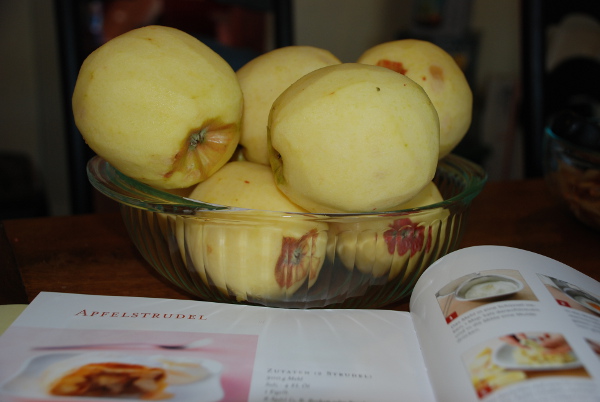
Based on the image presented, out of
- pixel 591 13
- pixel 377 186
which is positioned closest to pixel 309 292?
pixel 377 186

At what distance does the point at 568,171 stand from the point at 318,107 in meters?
0.38

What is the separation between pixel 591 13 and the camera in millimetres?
1129

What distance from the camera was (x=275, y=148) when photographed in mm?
486

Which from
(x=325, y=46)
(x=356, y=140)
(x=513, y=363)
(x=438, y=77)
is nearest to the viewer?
(x=513, y=363)

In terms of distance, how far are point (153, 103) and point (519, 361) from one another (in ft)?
1.08

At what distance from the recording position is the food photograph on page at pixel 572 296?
40cm

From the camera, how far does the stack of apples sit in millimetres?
452

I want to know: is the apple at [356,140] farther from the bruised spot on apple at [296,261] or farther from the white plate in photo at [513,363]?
the white plate in photo at [513,363]

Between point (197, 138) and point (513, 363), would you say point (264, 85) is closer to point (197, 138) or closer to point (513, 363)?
point (197, 138)

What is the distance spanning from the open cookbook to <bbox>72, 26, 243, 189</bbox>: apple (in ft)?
0.39

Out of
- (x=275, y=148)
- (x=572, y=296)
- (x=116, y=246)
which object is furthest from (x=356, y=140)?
(x=116, y=246)

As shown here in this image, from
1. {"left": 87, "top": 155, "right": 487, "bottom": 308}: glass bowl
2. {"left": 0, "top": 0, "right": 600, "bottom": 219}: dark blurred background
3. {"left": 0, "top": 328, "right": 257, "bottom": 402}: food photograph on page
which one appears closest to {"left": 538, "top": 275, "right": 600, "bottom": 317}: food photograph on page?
{"left": 87, "top": 155, "right": 487, "bottom": 308}: glass bowl

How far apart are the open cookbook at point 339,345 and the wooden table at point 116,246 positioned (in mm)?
87

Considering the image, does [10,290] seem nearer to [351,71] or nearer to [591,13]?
[351,71]
